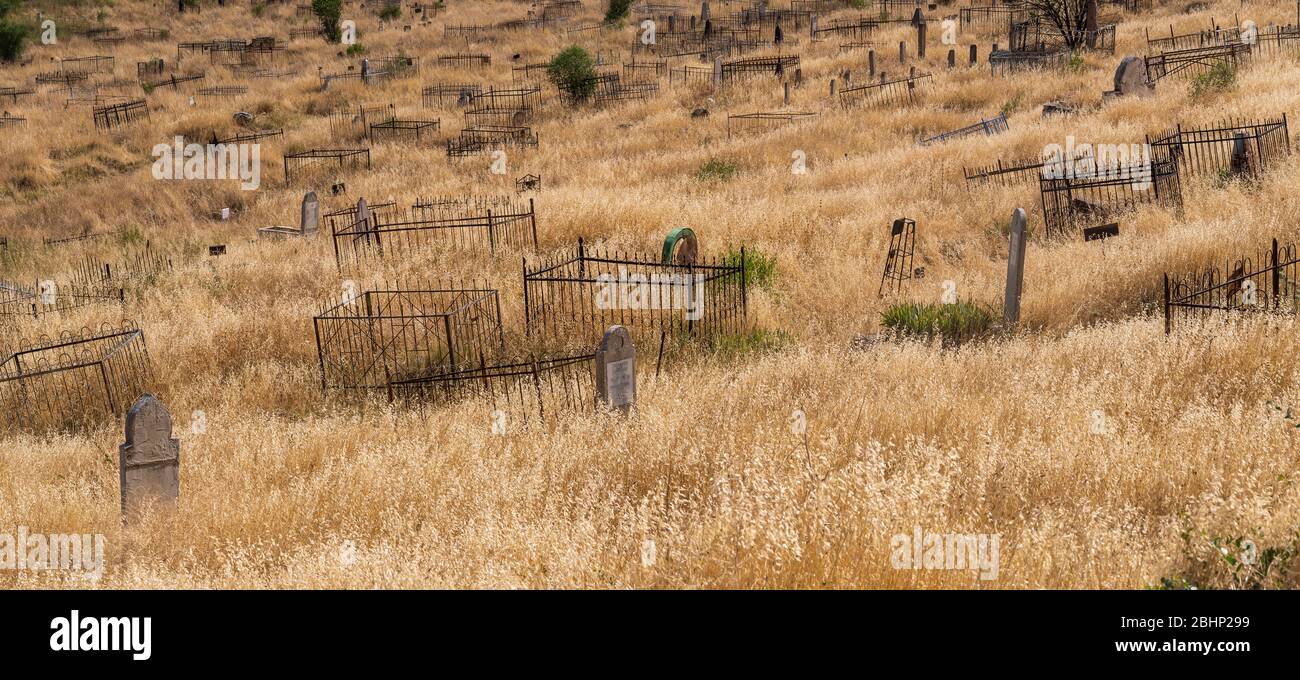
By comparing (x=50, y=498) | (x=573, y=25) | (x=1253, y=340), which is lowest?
(x=50, y=498)

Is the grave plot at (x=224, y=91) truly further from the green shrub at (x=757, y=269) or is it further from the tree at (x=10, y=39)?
the green shrub at (x=757, y=269)

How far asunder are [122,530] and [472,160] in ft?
69.1

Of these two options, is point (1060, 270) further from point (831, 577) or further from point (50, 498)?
point (50, 498)

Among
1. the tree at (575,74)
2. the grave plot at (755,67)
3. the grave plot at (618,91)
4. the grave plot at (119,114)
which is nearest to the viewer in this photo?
the grave plot at (618,91)

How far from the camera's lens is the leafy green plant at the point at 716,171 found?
21312mm

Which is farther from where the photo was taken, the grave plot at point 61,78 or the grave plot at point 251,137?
the grave plot at point 61,78

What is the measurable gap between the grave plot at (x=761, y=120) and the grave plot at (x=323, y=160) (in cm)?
1021

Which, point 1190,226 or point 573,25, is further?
point 573,25

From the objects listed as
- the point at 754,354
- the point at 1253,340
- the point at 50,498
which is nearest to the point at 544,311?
the point at 754,354

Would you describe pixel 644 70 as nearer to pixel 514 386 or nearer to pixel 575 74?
pixel 575 74

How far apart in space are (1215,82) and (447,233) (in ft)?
52.5

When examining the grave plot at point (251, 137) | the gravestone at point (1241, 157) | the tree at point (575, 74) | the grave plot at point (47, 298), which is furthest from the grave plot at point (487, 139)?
the gravestone at point (1241, 157)

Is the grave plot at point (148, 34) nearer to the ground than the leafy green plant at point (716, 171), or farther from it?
farther from it

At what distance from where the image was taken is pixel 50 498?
23.4 feet
